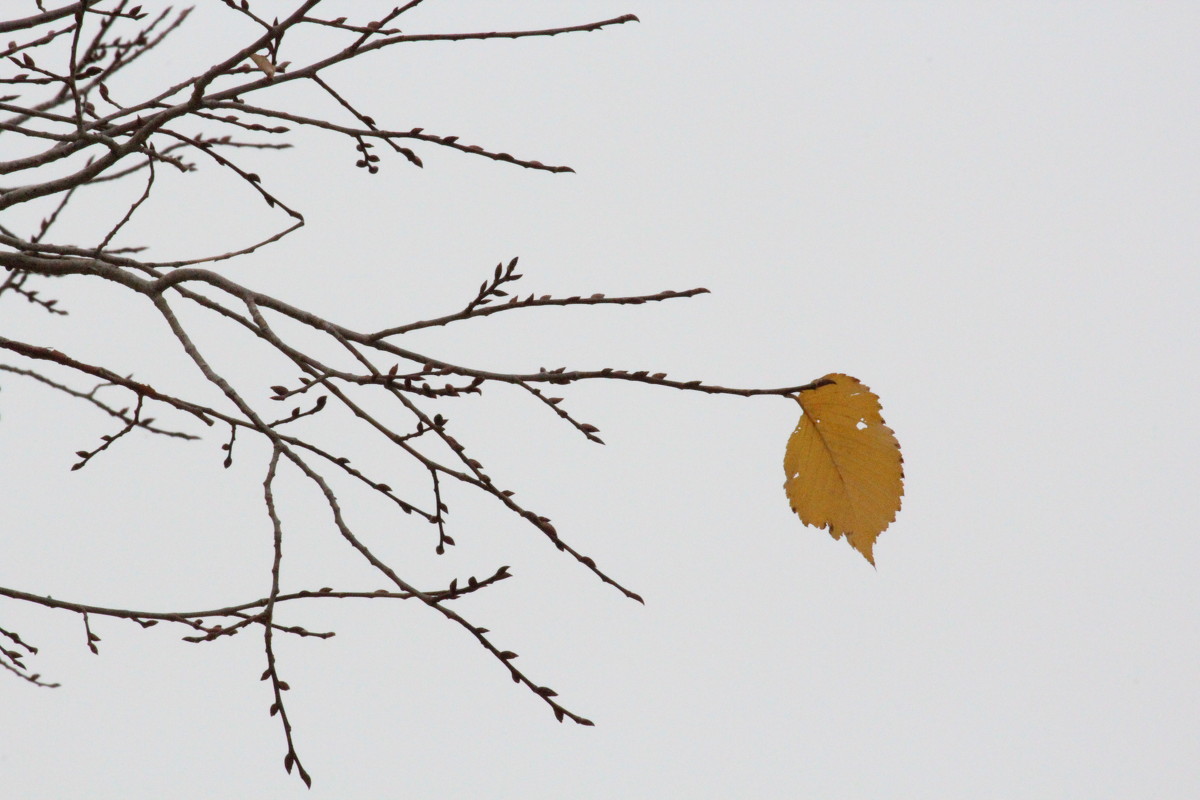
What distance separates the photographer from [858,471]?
831 millimetres

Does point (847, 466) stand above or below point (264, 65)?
below

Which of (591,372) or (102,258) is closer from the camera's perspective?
(591,372)

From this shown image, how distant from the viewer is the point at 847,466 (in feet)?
2.73

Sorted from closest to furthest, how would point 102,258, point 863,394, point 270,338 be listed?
point 863,394 → point 270,338 → point 102,258

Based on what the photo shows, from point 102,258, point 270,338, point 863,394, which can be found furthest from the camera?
point 102,258

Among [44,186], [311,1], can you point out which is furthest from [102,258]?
[311,1]

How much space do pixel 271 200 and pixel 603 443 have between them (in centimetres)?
52

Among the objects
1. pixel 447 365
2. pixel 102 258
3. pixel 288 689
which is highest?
pixel 102 258

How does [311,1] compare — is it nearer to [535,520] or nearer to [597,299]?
[597,299]

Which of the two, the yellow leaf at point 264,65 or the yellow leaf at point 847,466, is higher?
the yellow leaf at point 264,65

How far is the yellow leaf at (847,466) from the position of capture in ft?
2.70

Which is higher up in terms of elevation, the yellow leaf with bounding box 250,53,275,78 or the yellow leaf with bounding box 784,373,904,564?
the yellow leaf with bounding box 250,53,275,78

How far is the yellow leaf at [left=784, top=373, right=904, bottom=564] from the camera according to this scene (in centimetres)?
82

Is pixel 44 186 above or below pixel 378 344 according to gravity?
above
